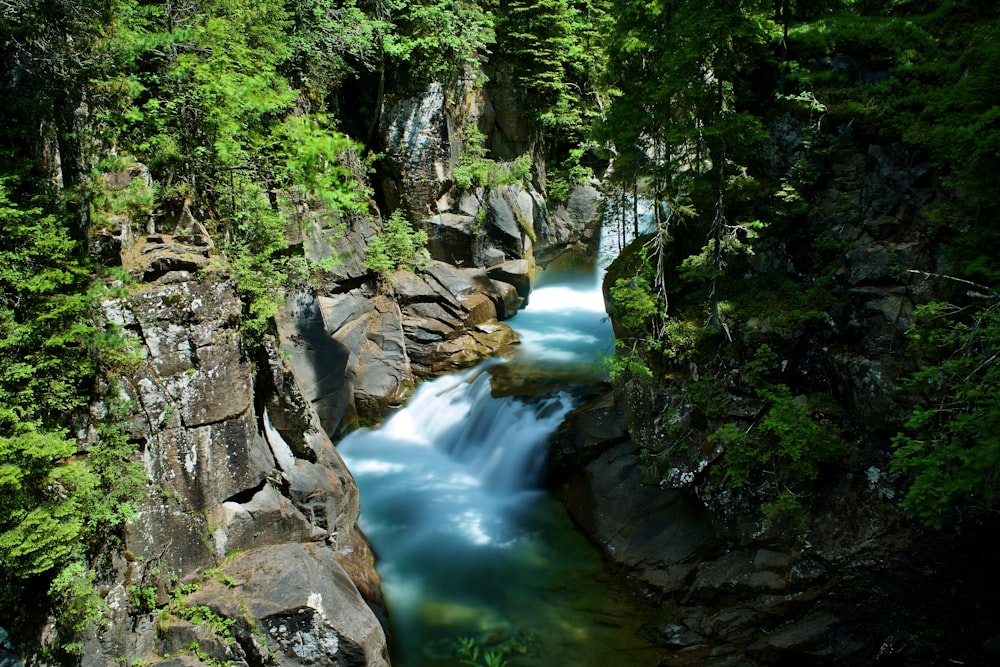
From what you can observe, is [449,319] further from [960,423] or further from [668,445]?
[960,423]

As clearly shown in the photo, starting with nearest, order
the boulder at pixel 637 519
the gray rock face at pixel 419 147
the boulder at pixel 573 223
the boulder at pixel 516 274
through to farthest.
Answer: the boulder at pixel 637 519 < the gray rock face at pixel 419 147 < the boulder at pixel 516 274 < the boulder at pixel 573 223

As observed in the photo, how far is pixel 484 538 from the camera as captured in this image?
31.2ft

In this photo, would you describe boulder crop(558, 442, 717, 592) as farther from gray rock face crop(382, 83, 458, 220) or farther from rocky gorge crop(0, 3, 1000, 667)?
gray rock face crop(382, 83, 458, 220)

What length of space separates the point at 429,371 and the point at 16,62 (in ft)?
31.6

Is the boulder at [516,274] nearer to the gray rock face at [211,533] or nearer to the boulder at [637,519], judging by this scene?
the boulder at [637,519]

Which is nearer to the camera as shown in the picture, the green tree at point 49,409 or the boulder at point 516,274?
the green tree at point 49,409

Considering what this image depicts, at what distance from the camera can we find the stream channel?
7523mm

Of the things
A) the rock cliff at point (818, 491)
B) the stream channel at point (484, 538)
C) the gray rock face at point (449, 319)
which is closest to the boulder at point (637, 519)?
the rock cliff at point (818, 491)

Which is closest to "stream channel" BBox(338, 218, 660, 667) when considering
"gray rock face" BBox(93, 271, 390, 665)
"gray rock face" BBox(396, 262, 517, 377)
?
"gray rock face" BBox(396, 262, 517, 377)

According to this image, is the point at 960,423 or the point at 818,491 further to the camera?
the point at 818,491

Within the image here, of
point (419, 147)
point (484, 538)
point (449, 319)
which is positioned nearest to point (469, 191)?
point (419, 147)

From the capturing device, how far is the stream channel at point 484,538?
7523mm

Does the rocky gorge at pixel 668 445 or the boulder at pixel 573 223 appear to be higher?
the boulder at pixel 573 223

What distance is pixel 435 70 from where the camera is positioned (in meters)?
14.6
